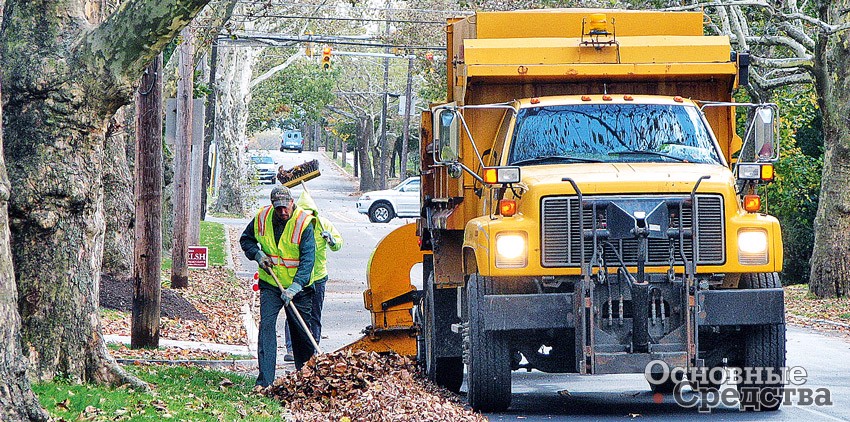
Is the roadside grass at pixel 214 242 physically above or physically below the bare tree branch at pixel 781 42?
below

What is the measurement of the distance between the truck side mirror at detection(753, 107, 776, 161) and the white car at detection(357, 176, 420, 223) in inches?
1523

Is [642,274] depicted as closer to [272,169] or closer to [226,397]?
[226,397]

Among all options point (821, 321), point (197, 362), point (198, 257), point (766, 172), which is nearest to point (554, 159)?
point (766, 172)

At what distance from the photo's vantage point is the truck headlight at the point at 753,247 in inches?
364

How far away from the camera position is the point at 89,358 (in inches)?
351

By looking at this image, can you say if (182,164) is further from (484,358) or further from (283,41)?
(283,41)

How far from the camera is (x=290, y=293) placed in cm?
1090

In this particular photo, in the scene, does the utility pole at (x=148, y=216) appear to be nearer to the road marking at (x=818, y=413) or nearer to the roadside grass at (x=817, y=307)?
the road marking at (x=818, y=413)

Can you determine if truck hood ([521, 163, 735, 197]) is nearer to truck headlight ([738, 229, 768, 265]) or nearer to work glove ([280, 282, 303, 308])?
truck headlight ([738, 229, 768, 265])

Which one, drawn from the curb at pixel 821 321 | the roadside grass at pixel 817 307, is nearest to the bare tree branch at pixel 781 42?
the roadside grass at pixel 817 307

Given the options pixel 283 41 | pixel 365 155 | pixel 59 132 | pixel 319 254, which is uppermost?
pixel 283 41

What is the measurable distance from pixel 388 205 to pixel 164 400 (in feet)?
132

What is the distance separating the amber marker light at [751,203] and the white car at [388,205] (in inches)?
1550

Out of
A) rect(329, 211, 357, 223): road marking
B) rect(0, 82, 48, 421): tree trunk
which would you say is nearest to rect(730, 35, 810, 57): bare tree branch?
rect(0, 82, 48, 421): tree trunk
